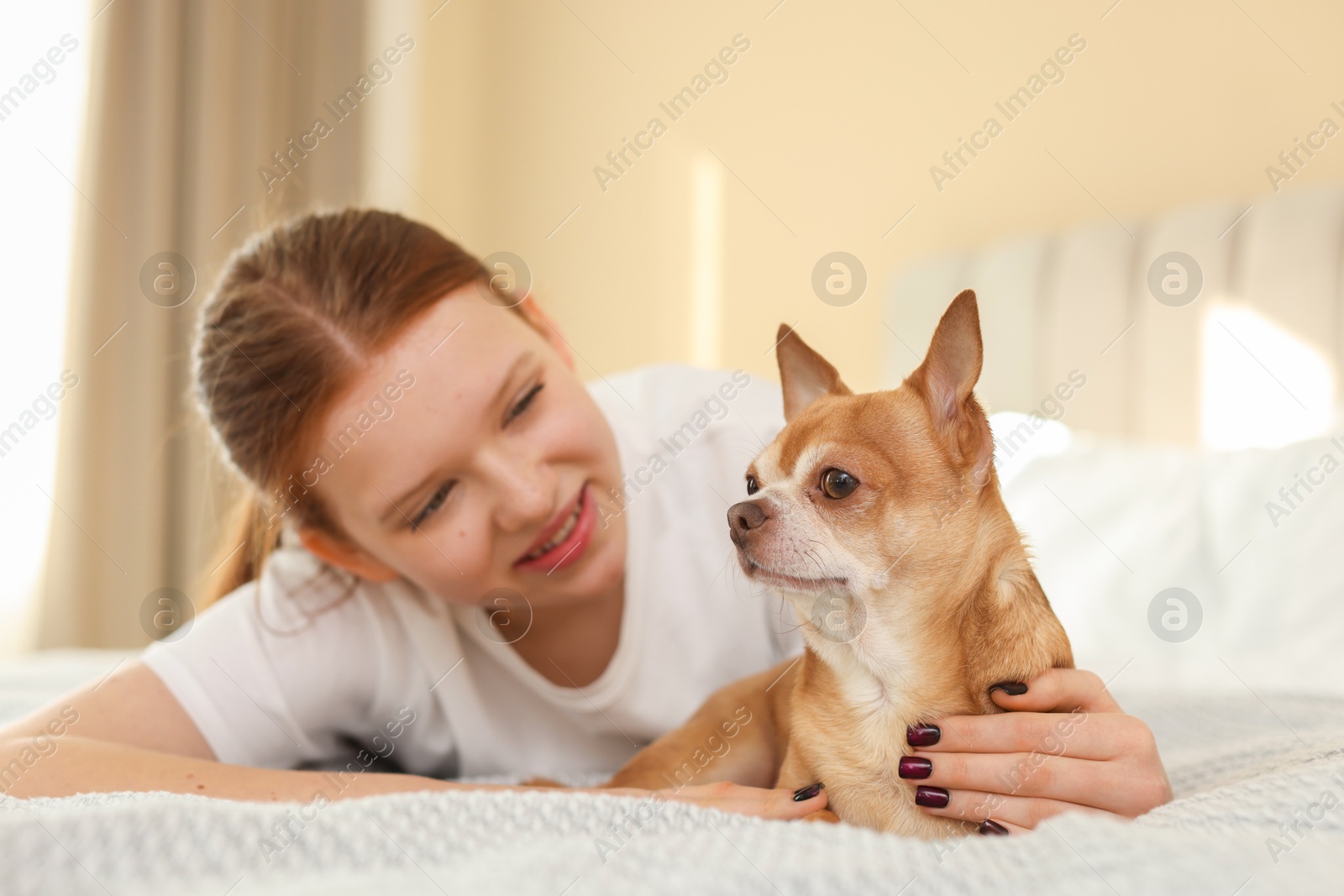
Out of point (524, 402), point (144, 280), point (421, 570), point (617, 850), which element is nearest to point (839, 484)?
point (617, 850)

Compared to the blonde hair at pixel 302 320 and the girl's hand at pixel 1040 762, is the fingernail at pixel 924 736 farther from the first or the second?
the blonde hair at pixel 302 320

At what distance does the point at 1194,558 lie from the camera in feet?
6.58

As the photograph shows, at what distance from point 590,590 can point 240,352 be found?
678mm

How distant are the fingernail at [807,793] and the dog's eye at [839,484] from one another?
0.33 m

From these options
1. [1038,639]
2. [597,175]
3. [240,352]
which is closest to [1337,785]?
[1038,639]

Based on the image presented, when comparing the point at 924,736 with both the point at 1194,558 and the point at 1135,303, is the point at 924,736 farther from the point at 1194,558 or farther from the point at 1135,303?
the point at 1135,303

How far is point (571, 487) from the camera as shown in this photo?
4.65 feet

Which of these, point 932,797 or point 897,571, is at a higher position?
point 897,571

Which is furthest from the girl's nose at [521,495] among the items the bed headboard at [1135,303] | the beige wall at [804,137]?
the bed headboard at [1135,303]

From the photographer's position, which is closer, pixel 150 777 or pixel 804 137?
pixel 150 777

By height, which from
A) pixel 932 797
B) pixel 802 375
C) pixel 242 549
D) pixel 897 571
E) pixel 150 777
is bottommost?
pixel 150 777

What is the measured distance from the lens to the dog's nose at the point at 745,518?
1.01 metres

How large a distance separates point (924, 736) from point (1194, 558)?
134 cm

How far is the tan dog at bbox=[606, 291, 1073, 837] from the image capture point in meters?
1.00
